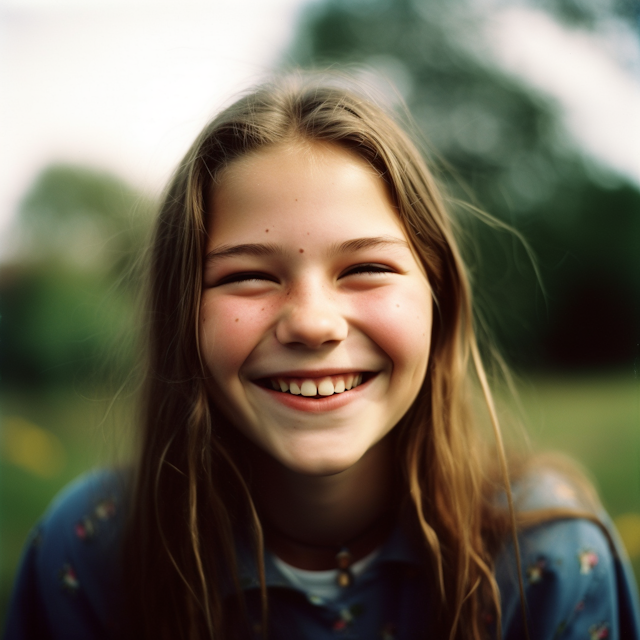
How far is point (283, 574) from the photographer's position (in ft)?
3.53

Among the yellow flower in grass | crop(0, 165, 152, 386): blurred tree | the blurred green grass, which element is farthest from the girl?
crop(0, 165, 152, 386): blurred tree

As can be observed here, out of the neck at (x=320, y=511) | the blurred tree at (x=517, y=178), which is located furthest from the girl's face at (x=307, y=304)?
the blurred tree at (x=517, y=178)

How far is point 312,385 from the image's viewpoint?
0.93 metres

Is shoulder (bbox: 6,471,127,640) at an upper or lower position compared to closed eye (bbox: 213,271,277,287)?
lower

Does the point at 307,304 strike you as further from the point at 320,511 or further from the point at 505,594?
the point at 505,594

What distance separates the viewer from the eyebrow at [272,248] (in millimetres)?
894

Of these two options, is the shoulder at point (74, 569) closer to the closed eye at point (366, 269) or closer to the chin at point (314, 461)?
the chin at point (314, 461)

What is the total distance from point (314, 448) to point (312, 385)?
0.35 feet

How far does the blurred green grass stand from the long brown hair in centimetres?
23

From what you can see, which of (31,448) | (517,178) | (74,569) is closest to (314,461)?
(74,569)

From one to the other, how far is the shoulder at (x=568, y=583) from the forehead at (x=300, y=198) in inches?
27.4

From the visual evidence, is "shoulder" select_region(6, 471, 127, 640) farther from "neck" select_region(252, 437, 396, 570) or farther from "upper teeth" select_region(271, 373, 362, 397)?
"upper teeth" select_region(271, 373, 362, 397)

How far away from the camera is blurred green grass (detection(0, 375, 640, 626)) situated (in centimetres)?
170

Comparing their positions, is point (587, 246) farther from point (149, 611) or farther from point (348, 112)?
point (149, 611)
